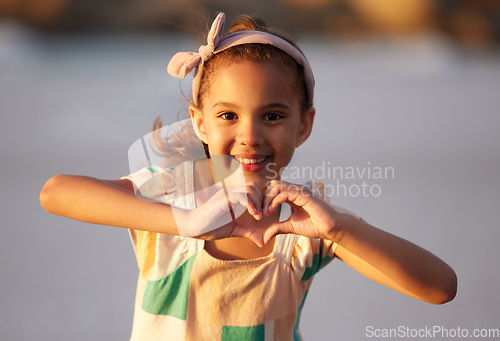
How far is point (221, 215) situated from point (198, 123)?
10.5 inches

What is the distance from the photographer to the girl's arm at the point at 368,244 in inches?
29.2

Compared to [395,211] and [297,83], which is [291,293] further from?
[395,211]

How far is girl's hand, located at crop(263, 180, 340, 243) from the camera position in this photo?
2.41 ft

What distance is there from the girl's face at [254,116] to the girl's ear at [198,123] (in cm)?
5

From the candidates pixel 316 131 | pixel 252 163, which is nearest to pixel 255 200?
pixel 252 163

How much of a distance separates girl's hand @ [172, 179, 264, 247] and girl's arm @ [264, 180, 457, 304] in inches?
1.0

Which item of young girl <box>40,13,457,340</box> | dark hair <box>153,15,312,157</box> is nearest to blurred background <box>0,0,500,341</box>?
dark hair <box>153,15,312,157</box>

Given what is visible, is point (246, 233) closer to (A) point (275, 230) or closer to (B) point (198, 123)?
(A) point (275, 230)

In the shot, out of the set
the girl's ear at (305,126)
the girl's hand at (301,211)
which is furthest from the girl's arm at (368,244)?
the girl's ear at (305,126)

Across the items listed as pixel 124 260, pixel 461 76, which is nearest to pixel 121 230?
pixel 124 260

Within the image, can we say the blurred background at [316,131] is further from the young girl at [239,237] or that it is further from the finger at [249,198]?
the finger at [249,198]

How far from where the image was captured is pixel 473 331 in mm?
1326

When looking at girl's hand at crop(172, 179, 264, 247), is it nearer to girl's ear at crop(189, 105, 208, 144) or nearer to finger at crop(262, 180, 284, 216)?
finger at crop(262, 180, 284, 216)

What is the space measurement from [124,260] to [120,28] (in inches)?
205
